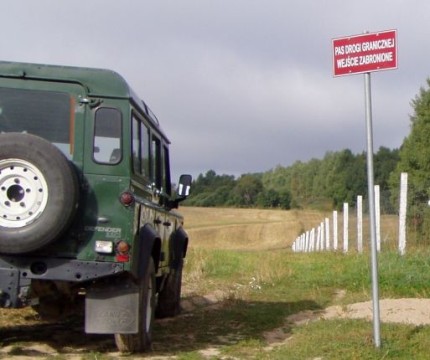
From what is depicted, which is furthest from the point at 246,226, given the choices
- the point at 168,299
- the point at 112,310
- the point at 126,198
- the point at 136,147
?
the point at 126,198

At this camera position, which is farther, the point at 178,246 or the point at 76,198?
the point at 178,246

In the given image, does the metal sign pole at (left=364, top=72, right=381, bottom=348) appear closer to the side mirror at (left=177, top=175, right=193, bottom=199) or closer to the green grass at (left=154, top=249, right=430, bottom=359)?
the green grass at (left=154, top=249, right=430, bottom=359)

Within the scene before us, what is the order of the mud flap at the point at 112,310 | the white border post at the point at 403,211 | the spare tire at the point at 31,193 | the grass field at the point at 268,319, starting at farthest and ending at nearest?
the white border post at the point at 403,211
the grass field at the point at 268,319
the mud flap at the point at 112,310
the spare tire at the point at 31,193

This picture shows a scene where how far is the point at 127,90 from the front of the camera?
743cm

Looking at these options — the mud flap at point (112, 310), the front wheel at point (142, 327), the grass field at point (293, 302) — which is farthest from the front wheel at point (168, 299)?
the mud flap at point (112, 310)

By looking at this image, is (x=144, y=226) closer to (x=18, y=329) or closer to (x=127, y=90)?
(x=127, y=90)

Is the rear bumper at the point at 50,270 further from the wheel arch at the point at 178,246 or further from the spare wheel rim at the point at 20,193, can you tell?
the wheel arch at the point at 178,246

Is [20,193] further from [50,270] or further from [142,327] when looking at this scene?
[142,327]

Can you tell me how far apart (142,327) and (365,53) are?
10.9 ft

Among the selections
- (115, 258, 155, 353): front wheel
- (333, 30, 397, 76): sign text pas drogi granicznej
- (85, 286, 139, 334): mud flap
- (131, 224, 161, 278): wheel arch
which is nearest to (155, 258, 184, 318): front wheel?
(115, 258, 155, 353): front wheel

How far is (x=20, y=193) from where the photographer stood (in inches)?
269

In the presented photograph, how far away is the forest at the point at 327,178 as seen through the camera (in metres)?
39.4

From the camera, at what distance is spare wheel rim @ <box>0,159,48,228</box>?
22.4 feet

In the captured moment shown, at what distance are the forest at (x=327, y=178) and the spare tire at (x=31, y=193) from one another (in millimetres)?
31408
